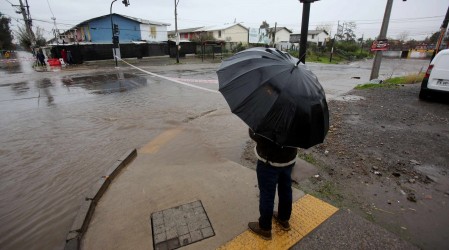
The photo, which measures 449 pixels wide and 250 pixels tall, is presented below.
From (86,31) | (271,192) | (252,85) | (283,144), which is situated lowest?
(271,192)

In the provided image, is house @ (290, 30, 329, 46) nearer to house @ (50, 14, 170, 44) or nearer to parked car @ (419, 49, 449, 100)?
house @ (50, 14, 170, 44)

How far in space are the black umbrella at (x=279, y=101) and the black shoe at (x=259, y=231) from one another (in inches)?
44.5

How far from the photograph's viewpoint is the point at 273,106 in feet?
6.38

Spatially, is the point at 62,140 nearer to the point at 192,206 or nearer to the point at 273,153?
the point at 192,206

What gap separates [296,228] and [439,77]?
8.21 m

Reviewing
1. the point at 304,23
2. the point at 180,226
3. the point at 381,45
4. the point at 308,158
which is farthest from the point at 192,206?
the point at 381,45

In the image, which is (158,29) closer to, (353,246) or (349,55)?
(349,55)

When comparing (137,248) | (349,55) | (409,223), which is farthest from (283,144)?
(349,55)

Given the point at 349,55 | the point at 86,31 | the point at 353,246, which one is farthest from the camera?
the point at 349,55

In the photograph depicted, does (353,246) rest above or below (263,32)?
below

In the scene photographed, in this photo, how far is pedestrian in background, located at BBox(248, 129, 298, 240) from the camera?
2.22 m

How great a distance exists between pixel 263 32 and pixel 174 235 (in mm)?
55744

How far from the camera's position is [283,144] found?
6.43 ft

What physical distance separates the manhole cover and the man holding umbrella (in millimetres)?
773
